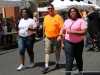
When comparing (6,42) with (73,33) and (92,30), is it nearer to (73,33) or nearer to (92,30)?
(92,30)

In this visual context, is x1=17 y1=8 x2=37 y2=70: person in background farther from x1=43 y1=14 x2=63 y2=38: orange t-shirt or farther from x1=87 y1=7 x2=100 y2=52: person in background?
x1=87 y1=7 x2=100 y2=52: person in background

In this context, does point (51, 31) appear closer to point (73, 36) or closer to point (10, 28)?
point (73, 36)

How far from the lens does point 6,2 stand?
44.7 ft

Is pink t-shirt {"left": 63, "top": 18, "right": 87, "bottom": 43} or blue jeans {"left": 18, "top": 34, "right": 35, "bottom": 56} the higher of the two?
pink t-shirt {"left": 63, "top": 18, "right": 87, "bottom": 43}

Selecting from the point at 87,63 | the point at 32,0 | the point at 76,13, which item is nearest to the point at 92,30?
the point at 87,63

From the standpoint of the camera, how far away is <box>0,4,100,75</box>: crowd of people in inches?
227

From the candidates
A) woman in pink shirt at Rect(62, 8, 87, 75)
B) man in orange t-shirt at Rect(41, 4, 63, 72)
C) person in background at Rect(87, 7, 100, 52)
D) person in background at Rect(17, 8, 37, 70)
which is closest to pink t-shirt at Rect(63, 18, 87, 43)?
woman in pink shirt at Rect(62, 8, 87, 75)

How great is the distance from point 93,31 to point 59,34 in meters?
4.10

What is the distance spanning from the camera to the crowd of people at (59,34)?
5754mm

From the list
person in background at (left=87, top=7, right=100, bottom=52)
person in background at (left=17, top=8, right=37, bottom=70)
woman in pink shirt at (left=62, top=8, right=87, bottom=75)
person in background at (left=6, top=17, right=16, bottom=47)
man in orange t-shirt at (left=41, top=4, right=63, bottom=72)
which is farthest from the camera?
person in background at (left=6, top=17, right=16, bottom=47)

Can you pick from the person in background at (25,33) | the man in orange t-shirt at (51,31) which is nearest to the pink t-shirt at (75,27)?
the man in orange t-shirt at (51,31)

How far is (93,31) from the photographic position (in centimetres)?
1092

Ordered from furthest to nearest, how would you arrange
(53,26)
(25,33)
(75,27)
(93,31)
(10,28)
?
(10,28)
(93,31)
(25,33)
(53,26)
(75,27)

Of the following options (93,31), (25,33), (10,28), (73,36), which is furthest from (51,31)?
(10,28)
